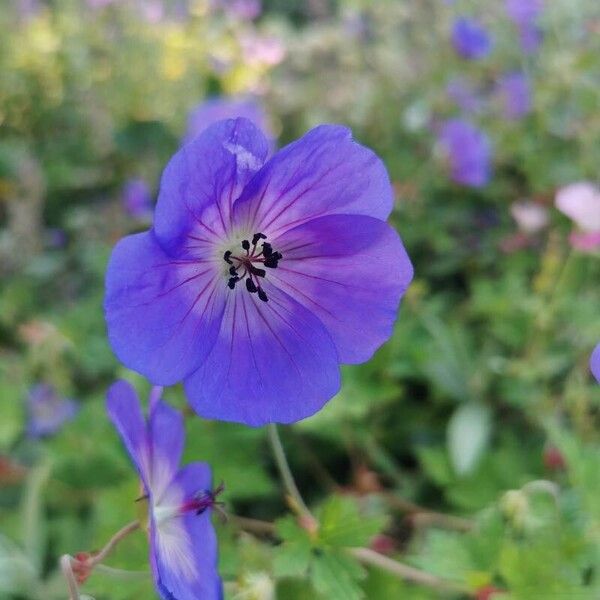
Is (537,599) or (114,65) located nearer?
(537,599)

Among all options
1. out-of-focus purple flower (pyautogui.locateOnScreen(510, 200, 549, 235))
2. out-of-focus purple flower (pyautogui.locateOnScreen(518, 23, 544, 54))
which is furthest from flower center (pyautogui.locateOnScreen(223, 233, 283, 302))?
A: out-of-focus purple flower (pyautogui.locateOnScreen(518, 23, 544, 54))

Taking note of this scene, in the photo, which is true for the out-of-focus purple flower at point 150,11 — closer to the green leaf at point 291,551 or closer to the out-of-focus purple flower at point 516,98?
the out-of-focus purple flower at point 516,98

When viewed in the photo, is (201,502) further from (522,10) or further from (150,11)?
(150,11)

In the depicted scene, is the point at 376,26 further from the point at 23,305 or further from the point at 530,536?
the point at 530,536

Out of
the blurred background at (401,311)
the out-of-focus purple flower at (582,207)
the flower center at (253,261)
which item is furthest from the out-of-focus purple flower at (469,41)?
the flower center at (253,261)

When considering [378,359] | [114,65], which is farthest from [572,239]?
[114,65]

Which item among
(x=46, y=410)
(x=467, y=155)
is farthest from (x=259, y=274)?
(x=467, y=155)

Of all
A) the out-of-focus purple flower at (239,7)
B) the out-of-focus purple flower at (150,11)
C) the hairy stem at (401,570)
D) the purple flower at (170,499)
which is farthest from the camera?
the out-of-focus purple flower at (150,11)
